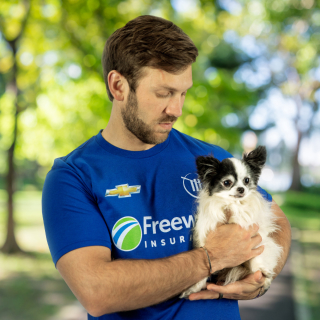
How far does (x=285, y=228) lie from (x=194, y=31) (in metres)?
8.56

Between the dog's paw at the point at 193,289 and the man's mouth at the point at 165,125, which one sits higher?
the man's mouth at the point at 165,125

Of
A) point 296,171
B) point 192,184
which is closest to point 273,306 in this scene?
point 192,184

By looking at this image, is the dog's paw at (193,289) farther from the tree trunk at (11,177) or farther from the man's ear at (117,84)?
the tree trunk at (11,177)

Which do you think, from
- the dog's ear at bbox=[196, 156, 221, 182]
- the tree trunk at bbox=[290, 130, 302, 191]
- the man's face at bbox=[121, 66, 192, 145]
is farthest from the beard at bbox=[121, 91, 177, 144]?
the tree trunk at bbox=[290, 130, 302, 191]

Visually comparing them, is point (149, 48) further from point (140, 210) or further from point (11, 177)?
point (11, 177)

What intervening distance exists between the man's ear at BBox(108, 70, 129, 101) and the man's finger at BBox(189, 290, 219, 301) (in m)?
1.06

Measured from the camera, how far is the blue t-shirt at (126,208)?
1459 millimetres

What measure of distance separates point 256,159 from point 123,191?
86cm

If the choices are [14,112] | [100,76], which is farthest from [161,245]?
[14,112]

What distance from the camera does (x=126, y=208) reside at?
5.12ft

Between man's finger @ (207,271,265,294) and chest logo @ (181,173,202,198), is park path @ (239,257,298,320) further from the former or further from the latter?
chest logo @ (181,173,202,198)

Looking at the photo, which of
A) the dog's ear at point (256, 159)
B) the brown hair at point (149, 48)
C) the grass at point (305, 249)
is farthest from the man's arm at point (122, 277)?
the grass at point (305, 249)

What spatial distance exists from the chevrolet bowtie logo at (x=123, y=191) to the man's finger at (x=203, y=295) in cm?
58

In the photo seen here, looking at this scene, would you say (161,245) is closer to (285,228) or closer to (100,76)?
(285,228)
